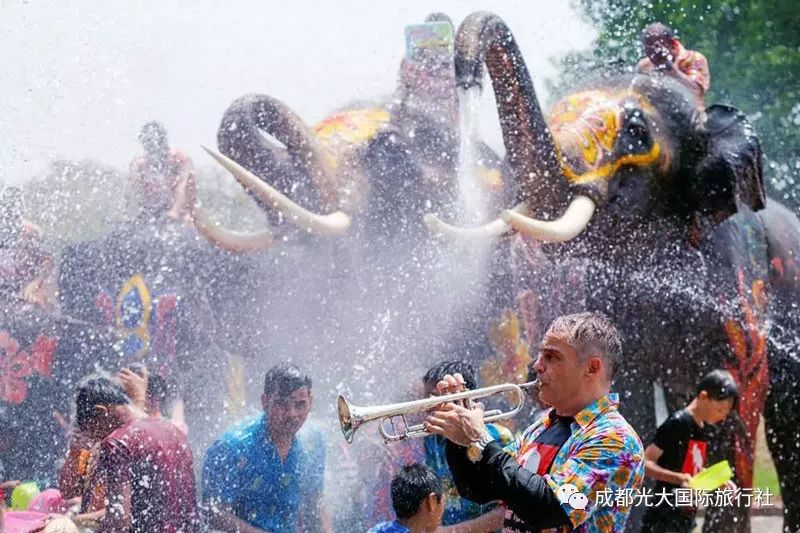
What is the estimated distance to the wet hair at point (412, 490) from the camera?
334 centimetres

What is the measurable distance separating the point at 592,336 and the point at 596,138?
388 cm

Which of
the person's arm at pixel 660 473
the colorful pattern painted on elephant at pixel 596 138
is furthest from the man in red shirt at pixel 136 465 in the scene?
the colorful pattern painted on elephant at pixel 596 138

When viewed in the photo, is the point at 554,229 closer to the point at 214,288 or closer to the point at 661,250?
A: the point at 661,250

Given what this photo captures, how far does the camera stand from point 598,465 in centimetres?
255

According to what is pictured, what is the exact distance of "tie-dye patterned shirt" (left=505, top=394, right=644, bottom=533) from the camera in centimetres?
254

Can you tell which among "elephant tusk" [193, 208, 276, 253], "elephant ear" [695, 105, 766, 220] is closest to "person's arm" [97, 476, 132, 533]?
"elephant tusk" [193, 208, 276, 253]

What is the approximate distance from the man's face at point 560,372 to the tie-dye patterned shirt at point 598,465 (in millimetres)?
58

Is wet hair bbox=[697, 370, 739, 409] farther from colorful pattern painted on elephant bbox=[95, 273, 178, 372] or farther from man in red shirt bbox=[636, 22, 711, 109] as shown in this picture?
colorful pattern painted on elephant bbox=[95, 273, 178, 372]

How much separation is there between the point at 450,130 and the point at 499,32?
992mm

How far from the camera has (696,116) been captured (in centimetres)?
670

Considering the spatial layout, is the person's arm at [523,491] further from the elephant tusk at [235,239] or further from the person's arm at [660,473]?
the elephant tusk at [235,239]

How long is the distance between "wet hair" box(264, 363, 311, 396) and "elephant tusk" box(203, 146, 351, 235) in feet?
5.21

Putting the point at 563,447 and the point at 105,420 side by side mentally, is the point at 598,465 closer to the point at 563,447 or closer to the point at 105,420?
the point at 563,447

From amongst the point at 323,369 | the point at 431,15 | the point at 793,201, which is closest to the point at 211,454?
the point at 323,369
